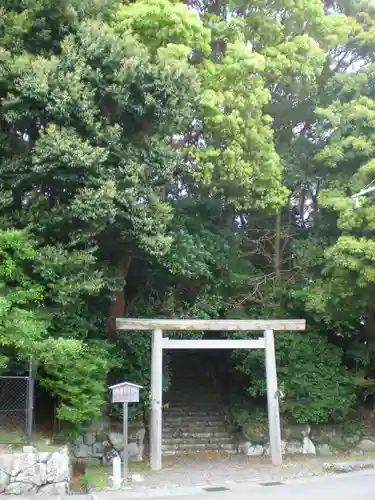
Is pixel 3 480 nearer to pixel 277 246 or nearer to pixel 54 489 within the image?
pixel 54 489

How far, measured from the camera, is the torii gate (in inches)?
514

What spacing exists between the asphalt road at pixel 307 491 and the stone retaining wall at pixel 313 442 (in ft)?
13.1

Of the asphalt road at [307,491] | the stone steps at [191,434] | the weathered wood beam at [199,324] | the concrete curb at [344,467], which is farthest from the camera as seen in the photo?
the stone steps at [191,434]

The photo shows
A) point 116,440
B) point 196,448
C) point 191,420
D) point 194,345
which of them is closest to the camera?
point 194,345

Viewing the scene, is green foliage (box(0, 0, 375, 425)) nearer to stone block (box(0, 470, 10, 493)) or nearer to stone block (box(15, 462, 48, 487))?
stone block (box(15, 462, 48, 487))

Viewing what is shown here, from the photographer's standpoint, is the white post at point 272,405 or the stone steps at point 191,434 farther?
the stone steps at point 191,434

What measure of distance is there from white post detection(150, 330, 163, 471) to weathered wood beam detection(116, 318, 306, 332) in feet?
0.97

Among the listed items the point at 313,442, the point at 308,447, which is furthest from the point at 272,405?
the point at 313,442

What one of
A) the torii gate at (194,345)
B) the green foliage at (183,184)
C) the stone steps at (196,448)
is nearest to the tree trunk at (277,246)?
the green foliage at (183,184)

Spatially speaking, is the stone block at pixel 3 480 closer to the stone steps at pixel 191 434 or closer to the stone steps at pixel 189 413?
the stone steps at pixel 191 434

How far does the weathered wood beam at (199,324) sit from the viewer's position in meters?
13.4

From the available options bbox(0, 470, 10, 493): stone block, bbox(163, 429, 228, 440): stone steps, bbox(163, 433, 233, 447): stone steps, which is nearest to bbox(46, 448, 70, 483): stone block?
bbox(0, 470, 10, 493): stone block

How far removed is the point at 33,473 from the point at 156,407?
144 inches

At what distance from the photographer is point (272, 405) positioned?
45.6 ft
